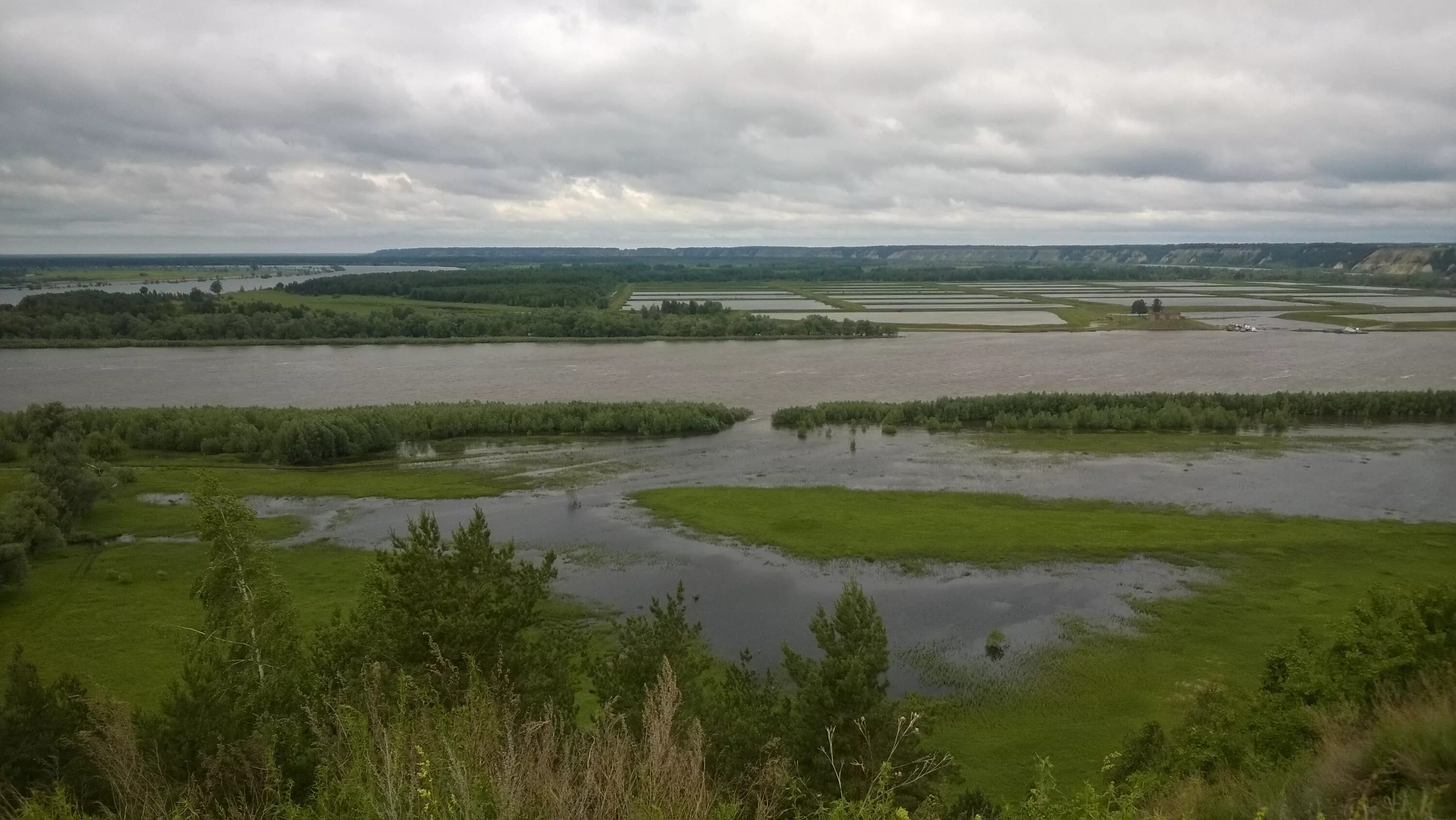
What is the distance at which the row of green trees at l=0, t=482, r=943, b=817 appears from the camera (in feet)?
25.0

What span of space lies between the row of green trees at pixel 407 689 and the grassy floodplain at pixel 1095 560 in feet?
14.8

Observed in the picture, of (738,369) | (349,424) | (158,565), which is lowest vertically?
(158,565)

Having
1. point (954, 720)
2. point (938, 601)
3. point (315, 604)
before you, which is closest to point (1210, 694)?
point (954, 720)

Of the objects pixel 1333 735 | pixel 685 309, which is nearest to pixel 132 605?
pixel 1333 735

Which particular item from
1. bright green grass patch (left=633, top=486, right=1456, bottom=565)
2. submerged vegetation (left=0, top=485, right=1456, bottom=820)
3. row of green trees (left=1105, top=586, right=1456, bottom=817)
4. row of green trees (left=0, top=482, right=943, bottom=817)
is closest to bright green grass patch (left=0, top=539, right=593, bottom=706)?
row of green trees (left=0, top=482, right=943, bottom=817)

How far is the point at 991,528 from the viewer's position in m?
25.7

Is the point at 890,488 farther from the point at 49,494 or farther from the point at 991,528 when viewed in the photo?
the point at 49,494

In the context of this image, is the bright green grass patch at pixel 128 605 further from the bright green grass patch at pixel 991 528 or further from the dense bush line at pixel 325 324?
the dense bush line at pixel 325 324

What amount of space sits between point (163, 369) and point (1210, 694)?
217ft

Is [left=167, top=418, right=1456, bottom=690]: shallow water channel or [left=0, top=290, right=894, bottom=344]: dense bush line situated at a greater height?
[left=0, top=290, right=894, bottom=344]: dense bush line

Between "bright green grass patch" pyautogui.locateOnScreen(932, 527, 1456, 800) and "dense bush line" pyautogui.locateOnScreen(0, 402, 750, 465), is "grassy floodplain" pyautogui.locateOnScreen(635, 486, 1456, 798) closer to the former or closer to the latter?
"bright green grass patch" pyautogui.locateOnScreen(932, 527, 1456, 800)

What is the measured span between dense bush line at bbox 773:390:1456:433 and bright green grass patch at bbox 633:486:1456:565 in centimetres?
1186

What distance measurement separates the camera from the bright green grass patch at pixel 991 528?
933 inches

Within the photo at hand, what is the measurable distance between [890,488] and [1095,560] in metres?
8.88
